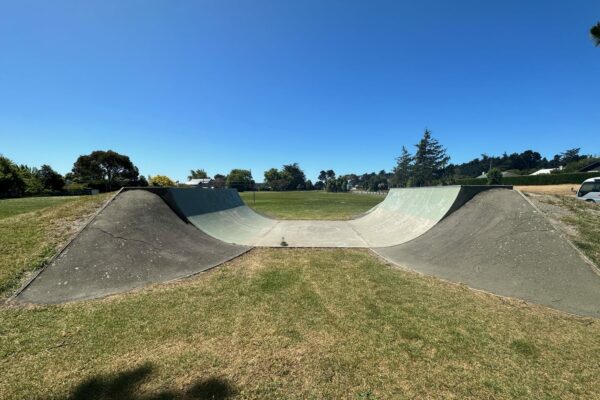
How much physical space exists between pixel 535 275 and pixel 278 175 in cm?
13731

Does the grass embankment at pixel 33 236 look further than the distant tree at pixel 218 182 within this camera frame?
No

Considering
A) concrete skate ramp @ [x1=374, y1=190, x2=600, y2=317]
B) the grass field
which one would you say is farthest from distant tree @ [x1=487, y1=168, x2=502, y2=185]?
the grass field

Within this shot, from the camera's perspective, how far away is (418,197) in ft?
44.2

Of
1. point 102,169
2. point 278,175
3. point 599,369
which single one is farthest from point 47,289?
point 278,175

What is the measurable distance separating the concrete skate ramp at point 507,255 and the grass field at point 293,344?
28.1 inches

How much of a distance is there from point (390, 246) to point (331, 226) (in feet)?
16.9

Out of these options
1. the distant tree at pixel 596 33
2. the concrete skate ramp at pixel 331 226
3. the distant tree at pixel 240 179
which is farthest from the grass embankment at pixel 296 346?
the distant tree at pixel 240 179

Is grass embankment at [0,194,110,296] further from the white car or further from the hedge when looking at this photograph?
the hedge

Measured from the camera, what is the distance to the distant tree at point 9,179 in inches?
1452

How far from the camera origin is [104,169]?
200 ft

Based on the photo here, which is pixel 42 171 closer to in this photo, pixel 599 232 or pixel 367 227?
pixel 367 227

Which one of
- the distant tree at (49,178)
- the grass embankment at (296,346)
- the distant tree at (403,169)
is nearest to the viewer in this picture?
the grass embankment at (296,346)

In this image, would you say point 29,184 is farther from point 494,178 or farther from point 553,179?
point 494,178

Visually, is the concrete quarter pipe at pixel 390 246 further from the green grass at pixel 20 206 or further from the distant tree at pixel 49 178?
the distant tree at pixel 49 178
